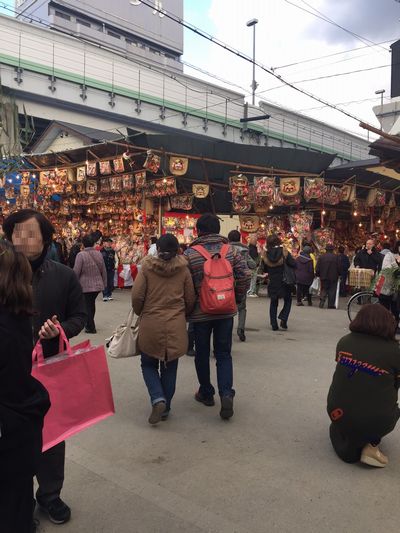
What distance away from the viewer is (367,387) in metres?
3.31

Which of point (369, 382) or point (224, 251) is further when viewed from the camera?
point (224, 251)

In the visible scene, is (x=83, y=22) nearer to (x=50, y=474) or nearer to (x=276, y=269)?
(x=276, y=269)

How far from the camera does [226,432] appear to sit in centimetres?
398

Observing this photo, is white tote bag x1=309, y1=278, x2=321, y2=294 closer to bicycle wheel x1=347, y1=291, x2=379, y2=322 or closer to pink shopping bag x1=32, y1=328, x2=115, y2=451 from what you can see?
bicycle wheel x1=347, y1=291, x2=379, y2=322

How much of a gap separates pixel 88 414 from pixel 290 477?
159cm

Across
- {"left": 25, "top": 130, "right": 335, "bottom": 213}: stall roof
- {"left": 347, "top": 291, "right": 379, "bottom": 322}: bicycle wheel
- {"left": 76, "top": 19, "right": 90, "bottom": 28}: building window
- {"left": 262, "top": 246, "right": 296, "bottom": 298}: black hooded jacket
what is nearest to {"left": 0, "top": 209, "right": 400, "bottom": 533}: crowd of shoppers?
{"left": 262, "top": 246, "right": 296, "bottom": 298}: black hooded jacket

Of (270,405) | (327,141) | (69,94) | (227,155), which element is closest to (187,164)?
(227,155)

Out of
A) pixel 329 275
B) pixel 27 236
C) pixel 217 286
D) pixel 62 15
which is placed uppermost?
pixel 62 15

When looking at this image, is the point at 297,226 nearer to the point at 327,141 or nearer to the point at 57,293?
the point at 57,293

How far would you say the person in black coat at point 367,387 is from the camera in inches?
130

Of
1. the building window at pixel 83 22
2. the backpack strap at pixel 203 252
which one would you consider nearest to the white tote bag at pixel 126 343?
the backpack strap at pixel 203 252

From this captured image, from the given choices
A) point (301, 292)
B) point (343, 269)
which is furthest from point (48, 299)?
point (343, 269)

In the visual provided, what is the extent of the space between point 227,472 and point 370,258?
965cm

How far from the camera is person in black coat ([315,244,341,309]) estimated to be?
1124cm
